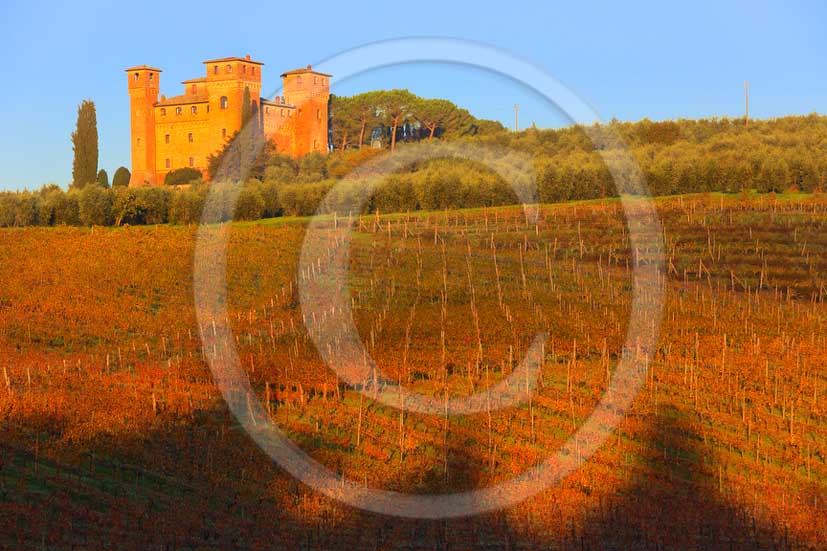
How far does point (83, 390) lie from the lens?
19.3 m

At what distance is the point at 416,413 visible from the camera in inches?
757

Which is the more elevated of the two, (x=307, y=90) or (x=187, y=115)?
(x=187, y=115)

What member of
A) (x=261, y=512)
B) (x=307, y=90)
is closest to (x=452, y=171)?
(x=307, y=90)

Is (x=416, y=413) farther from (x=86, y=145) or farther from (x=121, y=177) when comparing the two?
(x=121, y=177)

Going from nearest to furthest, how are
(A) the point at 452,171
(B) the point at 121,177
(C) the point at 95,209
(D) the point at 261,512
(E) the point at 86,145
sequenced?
(D) the point at 261,512
(A) the point at 452,171
(C) the point at 95,209
(E) the point at 86,145
(B) the point at 121,177

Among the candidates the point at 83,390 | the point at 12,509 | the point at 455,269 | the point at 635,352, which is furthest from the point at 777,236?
the point at 12,509

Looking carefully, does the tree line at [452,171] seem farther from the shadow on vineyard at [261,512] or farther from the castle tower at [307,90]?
the shadow on vineyard at [261,512]

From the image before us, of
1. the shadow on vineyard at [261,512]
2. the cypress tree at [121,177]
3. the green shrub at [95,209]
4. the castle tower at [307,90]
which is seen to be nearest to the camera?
the shadow on vineyard at [261,512]

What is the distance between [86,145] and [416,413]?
76219 mm

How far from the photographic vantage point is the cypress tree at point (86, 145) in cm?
8856

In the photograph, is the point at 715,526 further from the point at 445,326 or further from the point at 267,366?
the point at 445,326

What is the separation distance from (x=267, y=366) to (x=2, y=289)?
50.9 ft

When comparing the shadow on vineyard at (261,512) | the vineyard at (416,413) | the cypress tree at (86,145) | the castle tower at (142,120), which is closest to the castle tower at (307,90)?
the vineyard at (416,413)

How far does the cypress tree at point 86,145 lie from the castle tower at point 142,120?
18372mm
